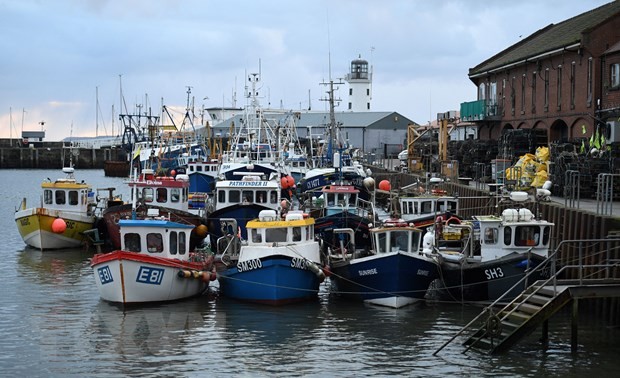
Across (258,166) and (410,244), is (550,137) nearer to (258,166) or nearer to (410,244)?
(258,166)

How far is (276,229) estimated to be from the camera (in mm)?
28828

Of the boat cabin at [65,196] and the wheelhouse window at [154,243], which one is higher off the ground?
the boat cabin at [65,196]

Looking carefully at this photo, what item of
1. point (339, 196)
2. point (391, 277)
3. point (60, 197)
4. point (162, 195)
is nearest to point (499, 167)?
point (339, 196)

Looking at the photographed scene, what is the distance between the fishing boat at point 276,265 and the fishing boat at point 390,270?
0.97 m

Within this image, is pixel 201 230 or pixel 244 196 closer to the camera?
pixel 201 230

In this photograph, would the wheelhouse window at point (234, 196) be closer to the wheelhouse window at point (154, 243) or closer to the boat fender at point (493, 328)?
the wheelhouse window at point (154, 243)

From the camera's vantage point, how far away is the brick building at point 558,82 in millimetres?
44816

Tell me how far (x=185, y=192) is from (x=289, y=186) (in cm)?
1305

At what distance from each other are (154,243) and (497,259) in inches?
377

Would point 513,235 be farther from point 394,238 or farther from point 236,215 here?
point 236,215

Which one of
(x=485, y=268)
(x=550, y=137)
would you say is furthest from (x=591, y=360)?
(x=550, y=137)

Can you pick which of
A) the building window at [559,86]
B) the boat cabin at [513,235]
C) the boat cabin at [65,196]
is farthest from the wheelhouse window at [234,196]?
the building window at [559,86]

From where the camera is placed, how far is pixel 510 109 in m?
59.8

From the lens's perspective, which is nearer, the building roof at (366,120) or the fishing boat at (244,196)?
the fishing boat at (244,196)
